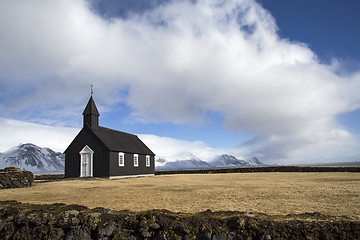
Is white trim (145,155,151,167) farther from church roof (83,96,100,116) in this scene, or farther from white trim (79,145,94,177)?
church roof (83,96,100,116)

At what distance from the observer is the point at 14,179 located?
71.1ft

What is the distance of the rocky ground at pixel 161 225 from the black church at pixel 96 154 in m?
25.5

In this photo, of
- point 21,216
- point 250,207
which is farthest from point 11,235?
point 250,207

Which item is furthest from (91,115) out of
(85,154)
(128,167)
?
(128,167)

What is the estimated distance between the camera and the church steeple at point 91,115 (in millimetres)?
35562

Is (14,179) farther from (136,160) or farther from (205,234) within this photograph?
(205,234)

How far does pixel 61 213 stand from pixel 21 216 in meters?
1.44

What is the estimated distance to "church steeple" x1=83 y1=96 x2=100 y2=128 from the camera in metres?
35.6

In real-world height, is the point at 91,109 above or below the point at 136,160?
above

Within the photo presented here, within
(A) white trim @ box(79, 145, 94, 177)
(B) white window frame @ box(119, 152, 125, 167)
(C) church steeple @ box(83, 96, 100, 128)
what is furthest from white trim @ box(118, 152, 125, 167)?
(C) church steeple @ box(83, 96, 100, 128)

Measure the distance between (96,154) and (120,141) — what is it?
5276 millimetres

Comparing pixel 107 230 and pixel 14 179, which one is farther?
pixel 14 179

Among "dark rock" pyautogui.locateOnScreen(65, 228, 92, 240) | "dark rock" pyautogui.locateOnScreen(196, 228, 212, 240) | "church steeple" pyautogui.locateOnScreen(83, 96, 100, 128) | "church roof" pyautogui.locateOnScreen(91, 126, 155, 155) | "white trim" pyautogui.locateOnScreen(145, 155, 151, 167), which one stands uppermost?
"church steeple" pyautogui.locateOnScreen(83, 96, 100, 128)

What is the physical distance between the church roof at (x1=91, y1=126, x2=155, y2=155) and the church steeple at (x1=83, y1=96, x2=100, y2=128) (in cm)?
84
